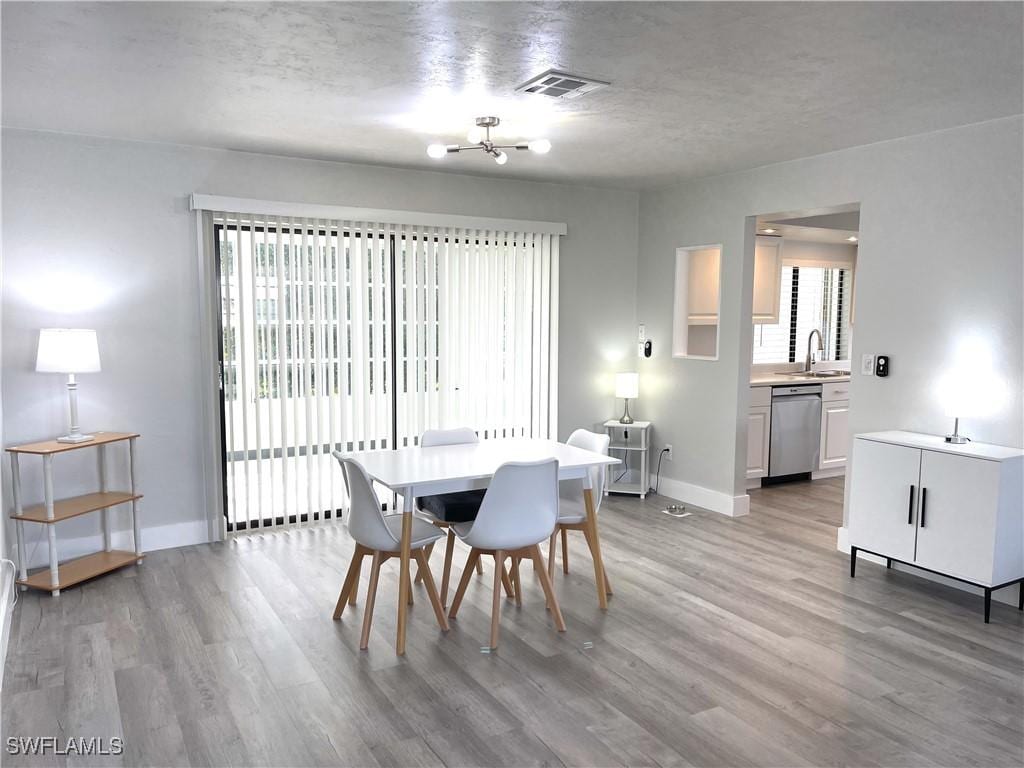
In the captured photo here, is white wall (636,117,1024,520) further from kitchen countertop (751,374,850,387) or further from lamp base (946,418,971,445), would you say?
kitchen countertop (751,374,850,387)

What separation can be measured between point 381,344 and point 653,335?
92.2 inches

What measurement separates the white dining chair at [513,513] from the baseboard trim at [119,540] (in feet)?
7.50

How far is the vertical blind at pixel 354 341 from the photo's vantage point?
4922mm

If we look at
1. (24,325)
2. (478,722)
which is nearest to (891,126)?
(478,722)

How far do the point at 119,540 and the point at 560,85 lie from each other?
372cm

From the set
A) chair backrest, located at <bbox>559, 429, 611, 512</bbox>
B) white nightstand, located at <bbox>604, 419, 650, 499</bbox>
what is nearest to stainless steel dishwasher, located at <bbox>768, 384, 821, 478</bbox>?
white nightstand, located at <bbox>604, 419, 650, 499</bbox>

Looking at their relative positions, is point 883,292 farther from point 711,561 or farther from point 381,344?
point 381,344

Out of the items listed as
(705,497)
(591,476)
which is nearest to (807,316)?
(705,497)

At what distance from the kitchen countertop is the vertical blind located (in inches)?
76.4

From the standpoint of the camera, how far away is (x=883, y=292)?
451 centimetres

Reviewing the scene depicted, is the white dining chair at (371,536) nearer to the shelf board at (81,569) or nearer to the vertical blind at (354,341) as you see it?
the shelf board at (81,569)

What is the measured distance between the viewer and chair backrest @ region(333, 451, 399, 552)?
129 inches

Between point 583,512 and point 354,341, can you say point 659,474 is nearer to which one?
point 583,512

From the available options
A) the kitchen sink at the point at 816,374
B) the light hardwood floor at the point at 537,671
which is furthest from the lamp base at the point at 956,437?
the kitchen sink at the point at 816,374
